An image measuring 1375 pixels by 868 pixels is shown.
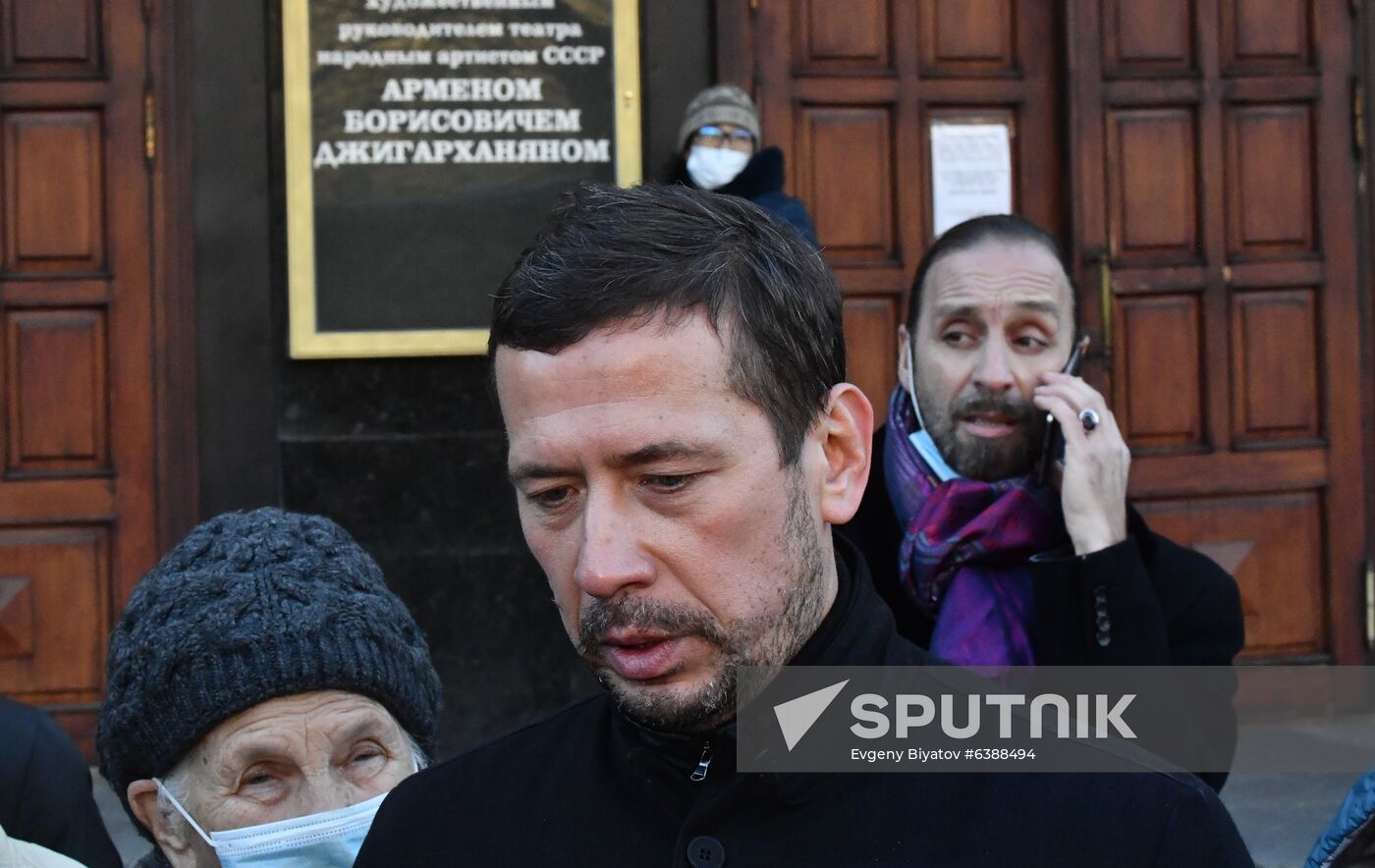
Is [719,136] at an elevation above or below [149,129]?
below

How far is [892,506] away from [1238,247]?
12.2 feet

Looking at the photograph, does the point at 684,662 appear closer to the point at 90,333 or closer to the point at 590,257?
the point at 590,257

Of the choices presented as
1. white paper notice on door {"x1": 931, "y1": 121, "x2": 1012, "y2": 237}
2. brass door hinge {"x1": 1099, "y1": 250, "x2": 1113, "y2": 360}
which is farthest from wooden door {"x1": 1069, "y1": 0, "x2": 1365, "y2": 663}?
white paper notice on door {"x1": 931, "y1": 121, "x2": 1012, "y2": 237}

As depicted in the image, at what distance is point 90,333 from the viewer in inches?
218

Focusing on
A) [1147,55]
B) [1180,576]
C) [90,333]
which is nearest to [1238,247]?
[1147,55]

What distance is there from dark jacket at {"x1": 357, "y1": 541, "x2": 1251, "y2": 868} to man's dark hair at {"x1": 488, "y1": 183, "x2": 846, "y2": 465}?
0.24 m

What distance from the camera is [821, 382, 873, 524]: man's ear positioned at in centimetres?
156

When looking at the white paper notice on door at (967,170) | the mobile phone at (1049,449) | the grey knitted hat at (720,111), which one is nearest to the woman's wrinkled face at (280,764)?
the mobile phone at (1049,449)

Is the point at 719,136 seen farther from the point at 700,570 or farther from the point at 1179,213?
the point at 700,570

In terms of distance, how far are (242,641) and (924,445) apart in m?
1.29

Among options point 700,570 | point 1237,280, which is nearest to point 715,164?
point 1237,280

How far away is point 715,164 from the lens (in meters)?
5.28

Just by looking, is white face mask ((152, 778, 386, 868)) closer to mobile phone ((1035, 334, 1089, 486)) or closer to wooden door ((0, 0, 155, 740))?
mobile phone ((1035, 334, 1089, 486))

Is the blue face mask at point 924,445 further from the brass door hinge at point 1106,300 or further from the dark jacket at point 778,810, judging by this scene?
the brass door hinge at point 1106,300
